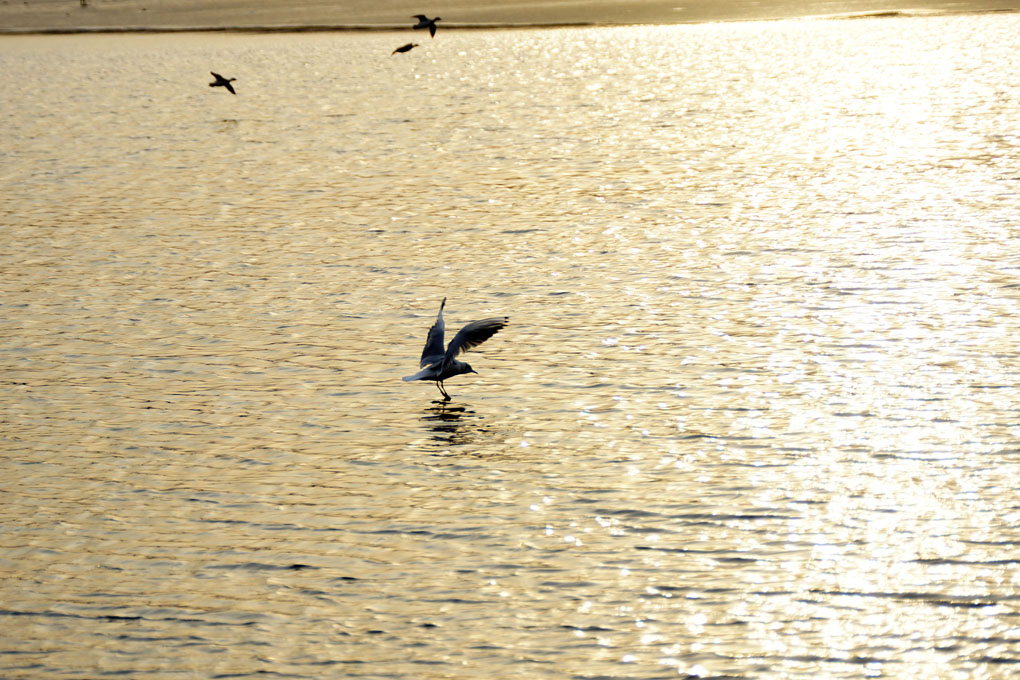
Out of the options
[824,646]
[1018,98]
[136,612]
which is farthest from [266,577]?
[1018,98]

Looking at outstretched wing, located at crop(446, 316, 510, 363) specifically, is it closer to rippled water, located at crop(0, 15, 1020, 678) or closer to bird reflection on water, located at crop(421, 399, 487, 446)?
bird reflection on water, located at crop(421, 399, 487, 446)

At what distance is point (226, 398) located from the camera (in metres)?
14.7

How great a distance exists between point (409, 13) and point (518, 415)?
58870 mm

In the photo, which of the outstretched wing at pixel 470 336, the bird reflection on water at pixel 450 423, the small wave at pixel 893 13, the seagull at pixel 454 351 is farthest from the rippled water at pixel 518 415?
the small wave at pixel 893 13

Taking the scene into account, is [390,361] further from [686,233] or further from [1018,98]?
[1018,98]

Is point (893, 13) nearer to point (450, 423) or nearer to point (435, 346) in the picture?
point (435, 346)

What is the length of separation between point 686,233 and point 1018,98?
21950 mm

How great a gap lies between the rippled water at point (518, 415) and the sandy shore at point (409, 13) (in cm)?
3925

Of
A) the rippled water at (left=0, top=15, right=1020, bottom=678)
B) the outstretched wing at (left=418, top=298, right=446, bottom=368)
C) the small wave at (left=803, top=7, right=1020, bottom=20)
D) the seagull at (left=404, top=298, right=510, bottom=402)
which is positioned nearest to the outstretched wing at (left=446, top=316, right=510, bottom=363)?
the seagull at (left=404, top=298, right=510, bottom=402)

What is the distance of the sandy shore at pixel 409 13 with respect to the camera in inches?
2726

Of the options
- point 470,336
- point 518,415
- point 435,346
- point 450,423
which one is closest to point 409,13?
point 435,346

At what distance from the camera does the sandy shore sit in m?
69.2

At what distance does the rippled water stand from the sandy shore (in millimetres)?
39250

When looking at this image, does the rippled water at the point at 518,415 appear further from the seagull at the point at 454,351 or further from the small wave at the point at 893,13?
the small wave at the point at 893,13
